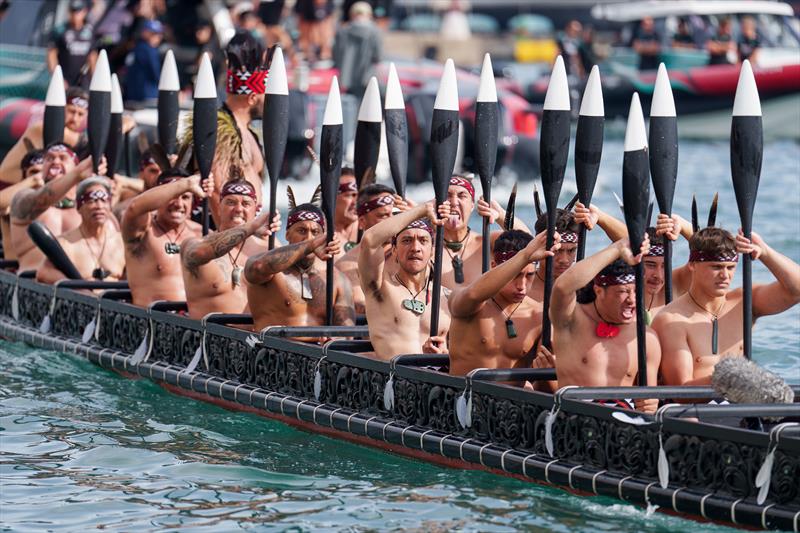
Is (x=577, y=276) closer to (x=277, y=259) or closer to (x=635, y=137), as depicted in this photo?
(x=635, y=137)

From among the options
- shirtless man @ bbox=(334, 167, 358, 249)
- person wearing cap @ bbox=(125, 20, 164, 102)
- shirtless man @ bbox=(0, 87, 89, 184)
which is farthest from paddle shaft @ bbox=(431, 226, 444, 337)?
person wearing cap @ bbox=(125, 20, 164, 102)

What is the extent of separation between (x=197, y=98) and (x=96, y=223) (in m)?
1.83


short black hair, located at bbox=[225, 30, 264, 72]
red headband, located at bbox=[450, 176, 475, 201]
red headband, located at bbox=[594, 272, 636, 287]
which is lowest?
red headband, located at bbox=[594, 272, 636, 287]

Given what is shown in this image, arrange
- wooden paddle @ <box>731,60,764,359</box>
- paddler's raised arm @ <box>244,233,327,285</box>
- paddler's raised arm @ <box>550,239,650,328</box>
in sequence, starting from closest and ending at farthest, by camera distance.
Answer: paddler's raised arm @ <box>550,239,650,328</box> → wooden paddle @ <box>731,60,764,359</box> → paddler's raised arm @ <box>244,233,327,285</box>

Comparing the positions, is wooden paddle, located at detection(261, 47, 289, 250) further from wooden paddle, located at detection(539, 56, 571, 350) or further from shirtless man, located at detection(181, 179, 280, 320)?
wooden paddle, located at detection(539, 56, 571, 350)

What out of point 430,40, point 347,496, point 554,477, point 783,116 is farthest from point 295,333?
point 430,40

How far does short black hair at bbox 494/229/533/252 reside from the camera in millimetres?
10086

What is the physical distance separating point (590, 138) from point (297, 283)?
258cm

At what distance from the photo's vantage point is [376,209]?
38.7 ft

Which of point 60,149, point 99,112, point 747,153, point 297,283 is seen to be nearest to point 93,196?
point 99,112

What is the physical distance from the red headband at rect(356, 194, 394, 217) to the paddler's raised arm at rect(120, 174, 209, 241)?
1.23 metres

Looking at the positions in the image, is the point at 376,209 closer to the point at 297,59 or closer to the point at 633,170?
the point at 633,170

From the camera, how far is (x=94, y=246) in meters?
14.4

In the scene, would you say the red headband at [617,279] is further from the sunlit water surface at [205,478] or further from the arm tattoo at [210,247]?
the arm tattoo at [210,247]
